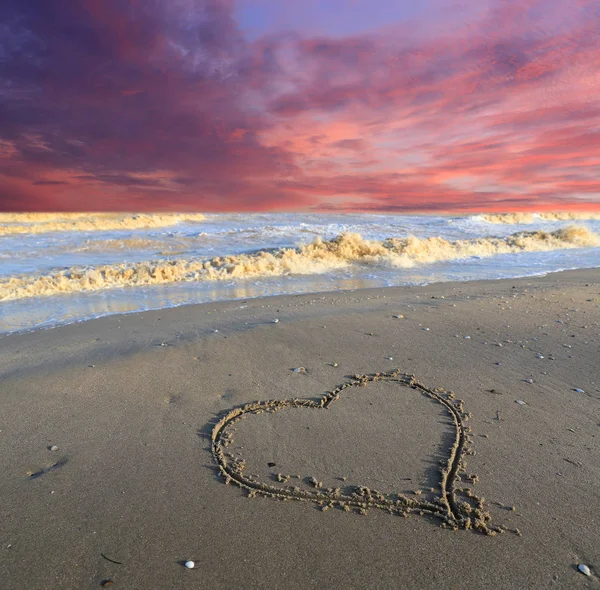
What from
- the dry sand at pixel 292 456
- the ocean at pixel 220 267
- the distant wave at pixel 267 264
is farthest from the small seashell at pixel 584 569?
the distant wave at pixel 267 264

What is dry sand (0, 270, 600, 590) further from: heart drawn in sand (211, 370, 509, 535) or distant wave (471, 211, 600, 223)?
distant wave (471, 211, 600, 223)

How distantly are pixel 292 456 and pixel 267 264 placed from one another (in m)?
9.80

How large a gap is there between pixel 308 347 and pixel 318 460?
2143 mm

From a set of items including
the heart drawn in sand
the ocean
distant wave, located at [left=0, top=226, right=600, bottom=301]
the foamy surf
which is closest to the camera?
the heart drawn in sand

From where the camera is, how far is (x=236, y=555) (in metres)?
1.92

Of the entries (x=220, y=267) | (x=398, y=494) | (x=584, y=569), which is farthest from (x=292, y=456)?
(x=220, y=267)

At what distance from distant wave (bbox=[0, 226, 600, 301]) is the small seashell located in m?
10.1

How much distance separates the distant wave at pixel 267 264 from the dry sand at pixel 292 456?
5.04 metres

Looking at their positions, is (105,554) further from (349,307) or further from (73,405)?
(349,307)

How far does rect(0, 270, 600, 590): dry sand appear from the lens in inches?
73.8

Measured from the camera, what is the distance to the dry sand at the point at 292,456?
1875 mm

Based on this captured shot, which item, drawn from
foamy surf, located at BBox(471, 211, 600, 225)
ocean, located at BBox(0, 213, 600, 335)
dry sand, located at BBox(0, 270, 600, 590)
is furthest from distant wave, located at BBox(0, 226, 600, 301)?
foamy surf, located at BBox(471, 211, 600, 225)

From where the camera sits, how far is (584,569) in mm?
1812

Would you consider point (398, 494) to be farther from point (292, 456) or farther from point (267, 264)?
point (267, 264)
